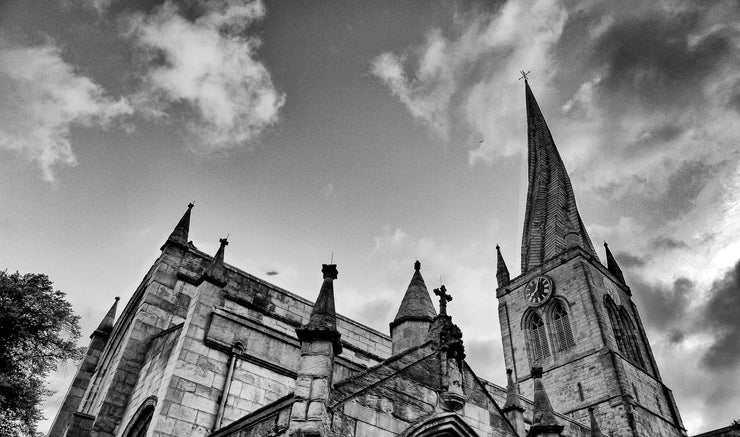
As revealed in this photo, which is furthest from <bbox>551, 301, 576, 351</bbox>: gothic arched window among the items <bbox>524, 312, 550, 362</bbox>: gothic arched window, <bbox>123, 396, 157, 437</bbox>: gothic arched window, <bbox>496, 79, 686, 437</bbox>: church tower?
<bbox>123, 396, 157, 437</bbox>: gothic arched window

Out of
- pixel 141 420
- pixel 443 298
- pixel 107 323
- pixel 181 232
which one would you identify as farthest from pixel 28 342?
pixel 443 298

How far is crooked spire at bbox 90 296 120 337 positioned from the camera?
18828 millimetres

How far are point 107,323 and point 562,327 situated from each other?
98.2 feet

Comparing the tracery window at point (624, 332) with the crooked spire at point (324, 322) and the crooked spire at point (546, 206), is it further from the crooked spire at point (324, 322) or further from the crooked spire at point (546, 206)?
the crooked spire at point (324, 322)

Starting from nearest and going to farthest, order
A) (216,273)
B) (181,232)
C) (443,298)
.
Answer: (443,298) → (216,273) → (181,232)

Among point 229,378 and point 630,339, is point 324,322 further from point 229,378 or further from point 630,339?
point 630,339

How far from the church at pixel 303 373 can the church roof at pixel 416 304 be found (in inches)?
1.9

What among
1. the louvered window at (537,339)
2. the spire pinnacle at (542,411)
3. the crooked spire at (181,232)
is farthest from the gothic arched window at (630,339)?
the crooked spire at (181,232)

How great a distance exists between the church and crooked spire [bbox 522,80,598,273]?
927 cm

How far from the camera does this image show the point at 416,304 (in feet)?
53.6

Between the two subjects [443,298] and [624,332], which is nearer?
[443,298]

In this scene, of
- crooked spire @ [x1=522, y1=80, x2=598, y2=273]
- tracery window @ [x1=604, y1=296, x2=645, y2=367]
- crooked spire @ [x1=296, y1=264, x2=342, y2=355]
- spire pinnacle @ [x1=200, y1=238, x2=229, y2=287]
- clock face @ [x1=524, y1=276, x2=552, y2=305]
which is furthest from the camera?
crooked spire @ [x1=522, y1=80, x2=598, y2=273]

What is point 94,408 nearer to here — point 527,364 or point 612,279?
point 527,364

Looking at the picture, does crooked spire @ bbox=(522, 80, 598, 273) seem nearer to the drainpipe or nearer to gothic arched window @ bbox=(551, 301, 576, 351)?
gothic arched window @ bbox=(551, 301, 576, 351)
